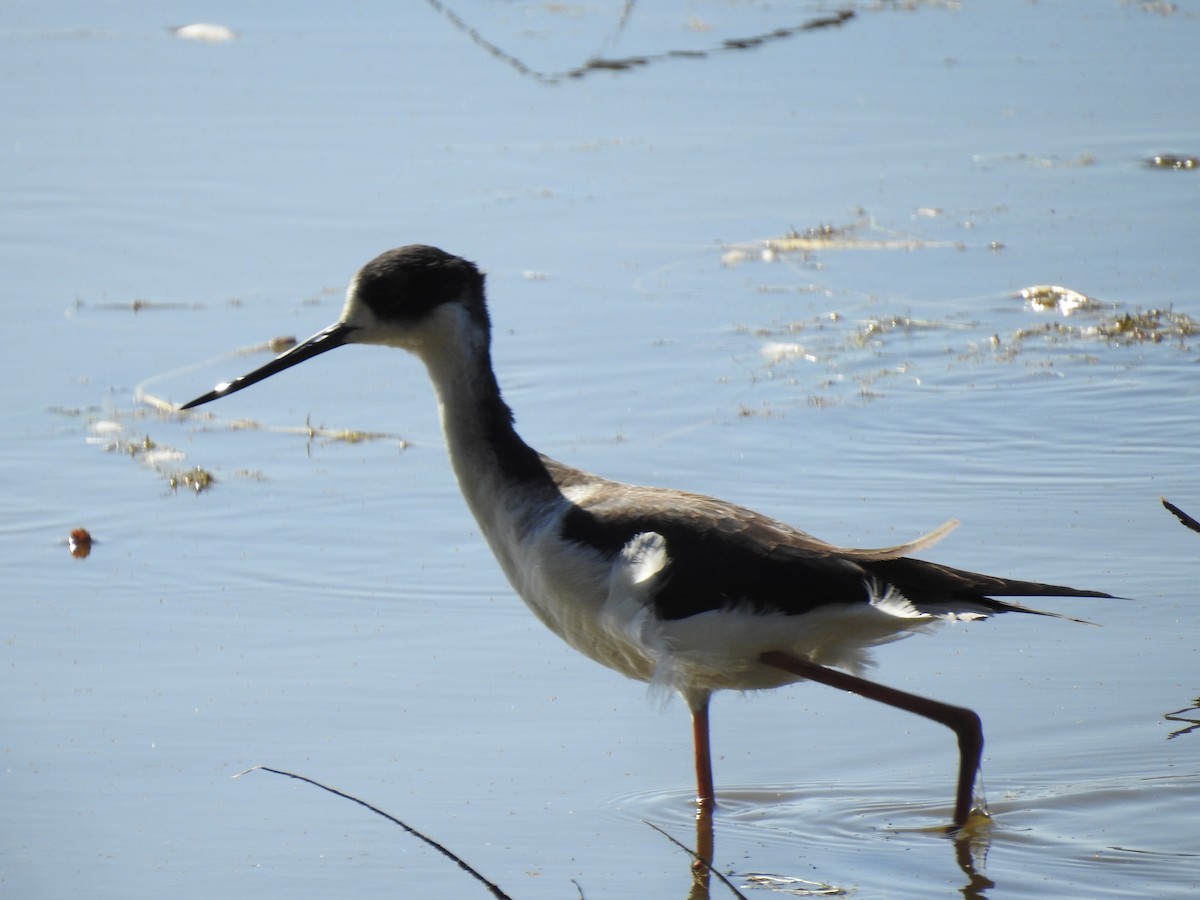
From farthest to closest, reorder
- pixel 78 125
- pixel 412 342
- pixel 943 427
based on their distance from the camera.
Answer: pixel 78 125
pixel 943 427
pixel 412 342

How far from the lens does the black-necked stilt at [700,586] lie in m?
4.57

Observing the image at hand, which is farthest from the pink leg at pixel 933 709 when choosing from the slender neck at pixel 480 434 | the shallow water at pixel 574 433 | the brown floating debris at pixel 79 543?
the brown floating debris at pixel 79 543

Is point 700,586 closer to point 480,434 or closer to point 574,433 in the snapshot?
point 480,434

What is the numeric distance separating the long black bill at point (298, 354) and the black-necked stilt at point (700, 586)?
42 cm

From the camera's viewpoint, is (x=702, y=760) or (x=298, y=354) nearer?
(x=702, y=760)

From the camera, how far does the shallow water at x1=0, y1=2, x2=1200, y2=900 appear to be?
4691 millimetres

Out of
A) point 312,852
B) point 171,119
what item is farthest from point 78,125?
point 312,852

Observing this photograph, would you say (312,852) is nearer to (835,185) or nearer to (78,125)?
(835,185)

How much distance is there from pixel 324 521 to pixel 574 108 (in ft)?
21.1

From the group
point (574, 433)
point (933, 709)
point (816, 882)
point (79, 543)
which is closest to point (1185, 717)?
point (933, 709)

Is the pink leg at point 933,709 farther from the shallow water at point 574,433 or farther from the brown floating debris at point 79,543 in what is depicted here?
the brown floating debris at point 79,543

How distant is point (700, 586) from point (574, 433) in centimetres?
277

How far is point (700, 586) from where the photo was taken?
458 cm

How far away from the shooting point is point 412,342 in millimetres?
5090
